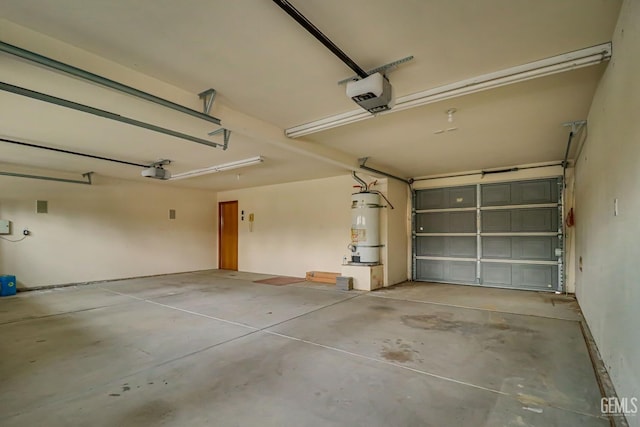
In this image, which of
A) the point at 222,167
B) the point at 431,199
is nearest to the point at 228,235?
the point at 222,167

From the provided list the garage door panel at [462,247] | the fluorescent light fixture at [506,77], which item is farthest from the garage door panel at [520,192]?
the fluorescent light fixture at [506,77]

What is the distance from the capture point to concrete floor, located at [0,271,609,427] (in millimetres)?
1942

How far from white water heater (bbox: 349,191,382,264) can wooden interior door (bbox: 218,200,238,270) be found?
4593mm

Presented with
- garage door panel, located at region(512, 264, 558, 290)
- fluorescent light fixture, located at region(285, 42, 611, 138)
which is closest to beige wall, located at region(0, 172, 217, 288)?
fluorescent light fixture, located at region(285, 42, 611, 138)

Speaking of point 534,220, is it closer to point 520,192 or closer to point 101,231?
point 520,192

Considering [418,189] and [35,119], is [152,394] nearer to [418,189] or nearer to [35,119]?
[35,119]

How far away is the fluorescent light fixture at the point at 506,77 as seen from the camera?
2.25 meters

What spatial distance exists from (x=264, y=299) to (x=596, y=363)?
436 centimetres

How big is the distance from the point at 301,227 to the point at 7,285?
6.08m

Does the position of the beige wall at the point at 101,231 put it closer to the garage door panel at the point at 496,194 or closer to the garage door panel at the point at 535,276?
the garage door panel at the point at 496,194

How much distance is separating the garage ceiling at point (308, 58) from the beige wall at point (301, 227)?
8.75 feet

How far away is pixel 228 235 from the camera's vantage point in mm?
9562

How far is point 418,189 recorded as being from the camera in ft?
23.7

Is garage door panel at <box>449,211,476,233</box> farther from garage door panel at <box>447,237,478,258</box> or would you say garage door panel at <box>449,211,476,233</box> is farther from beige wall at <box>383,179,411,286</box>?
beige wall at <box>383,179,411,286</box>
